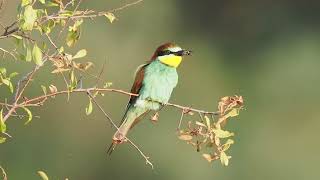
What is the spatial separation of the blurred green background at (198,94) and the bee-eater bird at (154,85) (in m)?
3.37

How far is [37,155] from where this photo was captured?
766cm

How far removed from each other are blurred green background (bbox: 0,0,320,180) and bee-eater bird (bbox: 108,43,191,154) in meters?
3.37

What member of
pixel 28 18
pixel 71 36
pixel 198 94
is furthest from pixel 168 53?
pixel 198 94

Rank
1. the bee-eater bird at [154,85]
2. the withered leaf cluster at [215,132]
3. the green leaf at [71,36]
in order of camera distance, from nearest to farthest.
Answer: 1. the green leaf at [71,36]
2. the withered leaf cluster at [215,132]
3. the bee-eater bird at [154,85]

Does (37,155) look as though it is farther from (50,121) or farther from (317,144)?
(317,144)

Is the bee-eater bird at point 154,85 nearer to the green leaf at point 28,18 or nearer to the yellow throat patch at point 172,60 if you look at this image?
the yellow throat patch at point 172,60

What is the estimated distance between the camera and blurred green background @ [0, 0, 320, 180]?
8117 mm

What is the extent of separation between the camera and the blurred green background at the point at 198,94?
8117mm

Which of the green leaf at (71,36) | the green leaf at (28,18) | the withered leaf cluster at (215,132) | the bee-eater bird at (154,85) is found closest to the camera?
the green leaf at (28,18)

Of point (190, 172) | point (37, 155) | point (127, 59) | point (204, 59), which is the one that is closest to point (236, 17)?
point (204, 59)

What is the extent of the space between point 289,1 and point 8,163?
225 inches

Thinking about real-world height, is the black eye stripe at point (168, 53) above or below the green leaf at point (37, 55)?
below

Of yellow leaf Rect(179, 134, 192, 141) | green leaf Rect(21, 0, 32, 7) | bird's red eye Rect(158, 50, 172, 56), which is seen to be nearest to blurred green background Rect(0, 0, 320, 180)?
bird's red eye Rect(158, 50, 172, 56)

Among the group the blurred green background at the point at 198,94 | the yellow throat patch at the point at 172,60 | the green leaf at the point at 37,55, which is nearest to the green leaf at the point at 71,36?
the green leaf at the point at 37,55
